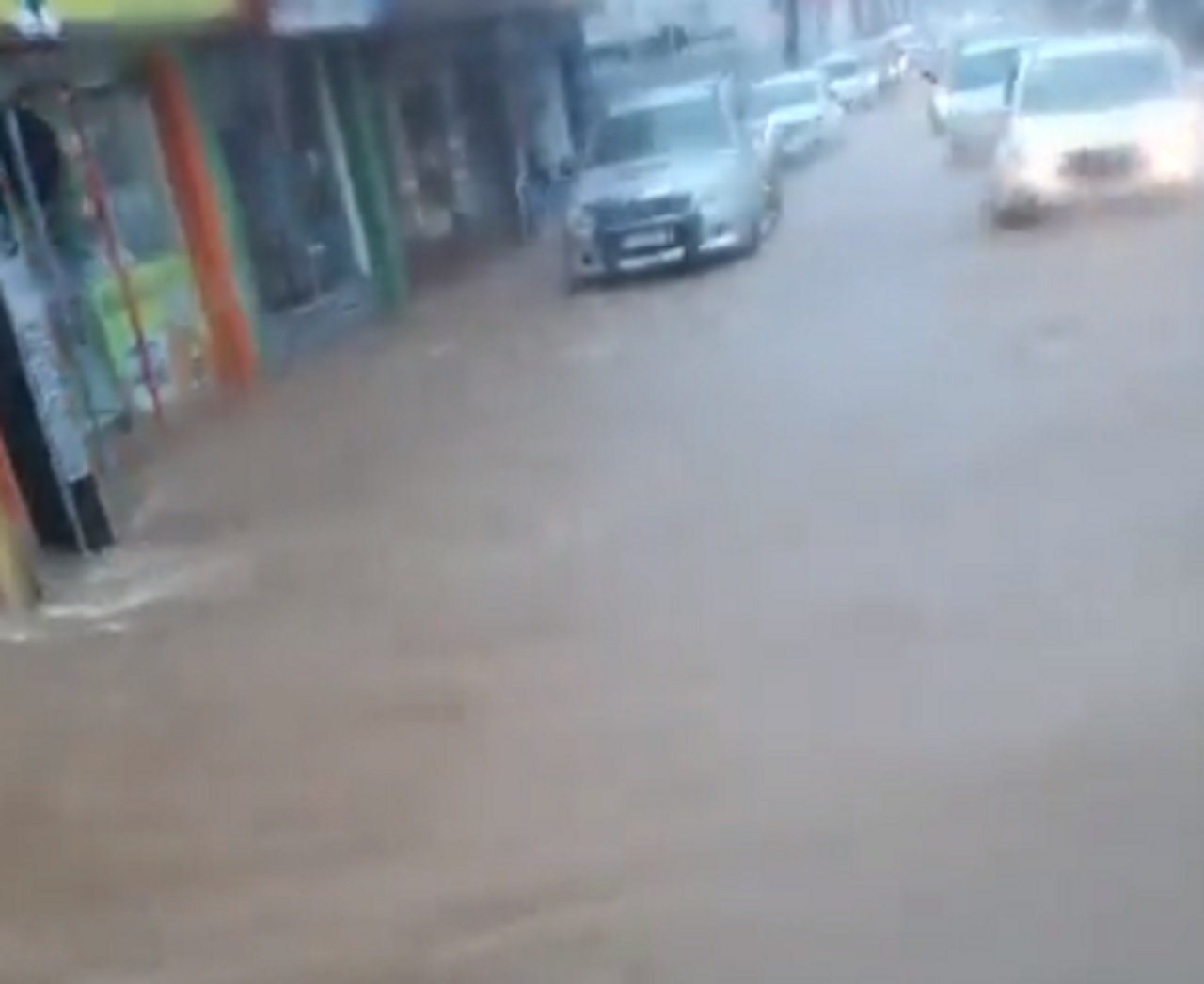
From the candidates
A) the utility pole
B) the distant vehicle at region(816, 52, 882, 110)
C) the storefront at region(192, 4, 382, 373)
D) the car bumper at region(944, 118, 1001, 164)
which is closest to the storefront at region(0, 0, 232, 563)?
the storefront at region(192, 4, 382, 373)

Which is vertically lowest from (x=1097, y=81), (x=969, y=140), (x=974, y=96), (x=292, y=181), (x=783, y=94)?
(x=783, y=94)

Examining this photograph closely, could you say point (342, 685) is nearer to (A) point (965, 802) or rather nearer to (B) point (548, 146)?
(A) point (965, 802)

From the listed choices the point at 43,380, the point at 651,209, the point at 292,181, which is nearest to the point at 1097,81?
the point at 651,209

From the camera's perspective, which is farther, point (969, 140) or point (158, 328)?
point (969, 140)

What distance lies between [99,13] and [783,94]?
2561cm

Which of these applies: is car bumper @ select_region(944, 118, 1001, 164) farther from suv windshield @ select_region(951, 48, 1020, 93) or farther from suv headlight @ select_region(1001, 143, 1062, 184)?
suv headlight @ select_region(1001, 143, 1062, 184)

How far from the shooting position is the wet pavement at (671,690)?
20.1 ft

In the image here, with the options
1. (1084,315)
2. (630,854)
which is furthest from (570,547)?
(1084,315)

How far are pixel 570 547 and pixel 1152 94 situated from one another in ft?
34.2

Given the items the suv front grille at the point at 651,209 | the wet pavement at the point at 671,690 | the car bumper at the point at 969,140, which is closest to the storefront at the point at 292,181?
the suv front grille at the point at 651,209

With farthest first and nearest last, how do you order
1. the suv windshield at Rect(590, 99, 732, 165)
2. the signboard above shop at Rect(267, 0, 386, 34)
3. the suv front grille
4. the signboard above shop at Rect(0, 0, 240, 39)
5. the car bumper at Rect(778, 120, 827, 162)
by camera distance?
the car bumper at Rect(778, 120, 827, 162), the suv windshield at Rect(590, 99, 732, 165), the suv front grille, the signboard above shop at Rect(267, 0, 386, 34), the signboard above shop at Rect(0, 0, 240, 39)

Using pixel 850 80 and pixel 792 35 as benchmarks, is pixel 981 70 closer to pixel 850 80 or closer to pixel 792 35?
pixel 850 80

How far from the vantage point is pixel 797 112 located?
4041 centimetres

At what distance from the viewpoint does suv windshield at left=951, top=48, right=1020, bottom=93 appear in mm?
31609
